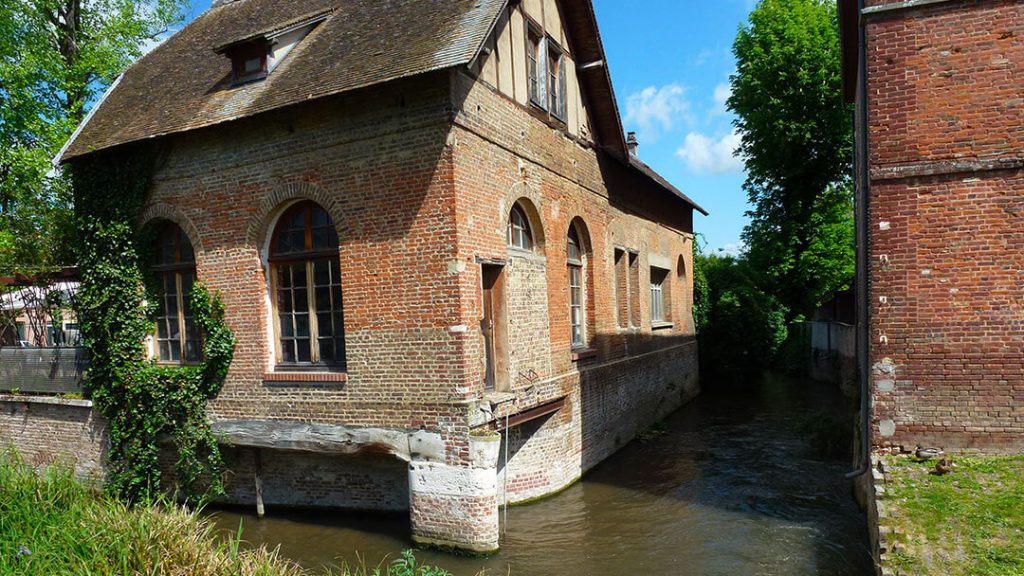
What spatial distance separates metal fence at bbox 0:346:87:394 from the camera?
11.7 meters

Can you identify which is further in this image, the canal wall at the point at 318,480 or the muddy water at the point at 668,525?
the canal wall at the point at 318,480

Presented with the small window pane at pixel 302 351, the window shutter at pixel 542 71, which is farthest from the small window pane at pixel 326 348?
the window shutter at pixel 542 71

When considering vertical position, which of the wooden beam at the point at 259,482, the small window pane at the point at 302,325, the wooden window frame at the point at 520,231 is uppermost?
the wooden window frame at the point at 520,231

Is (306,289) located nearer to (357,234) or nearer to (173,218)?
(357,234)

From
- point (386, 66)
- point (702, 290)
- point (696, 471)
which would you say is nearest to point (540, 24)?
point (386, 66)

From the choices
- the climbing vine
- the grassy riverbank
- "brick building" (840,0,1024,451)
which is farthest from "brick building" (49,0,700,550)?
"brick building" (840,0,1024,451)

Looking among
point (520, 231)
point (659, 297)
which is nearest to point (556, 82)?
point (520, 231)

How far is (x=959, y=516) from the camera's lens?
666cm

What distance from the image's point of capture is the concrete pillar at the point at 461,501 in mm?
8352

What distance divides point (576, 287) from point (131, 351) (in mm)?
7902

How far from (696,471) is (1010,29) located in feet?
27.0

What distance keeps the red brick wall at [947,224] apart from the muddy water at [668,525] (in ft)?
6.25

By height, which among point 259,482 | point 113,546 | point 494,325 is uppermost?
point 494,325

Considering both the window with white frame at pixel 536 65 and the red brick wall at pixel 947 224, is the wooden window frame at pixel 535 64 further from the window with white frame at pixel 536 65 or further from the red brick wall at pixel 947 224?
the red brick wall at pixel 947 224
